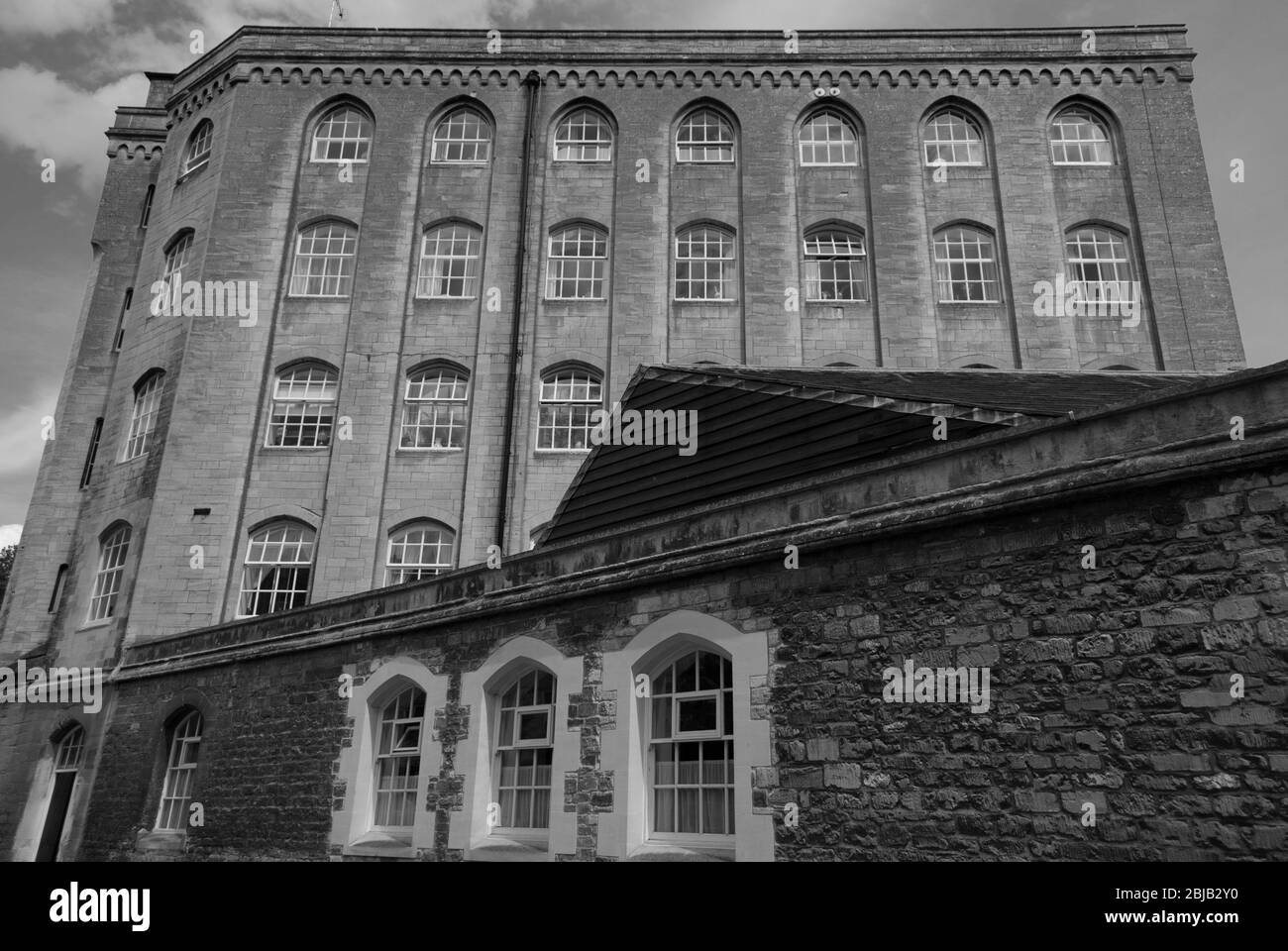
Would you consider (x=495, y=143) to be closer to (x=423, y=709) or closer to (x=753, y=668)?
(x=423, y=709)

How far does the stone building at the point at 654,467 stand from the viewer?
623 cm

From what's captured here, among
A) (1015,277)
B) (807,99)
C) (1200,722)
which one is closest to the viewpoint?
(1200,722)

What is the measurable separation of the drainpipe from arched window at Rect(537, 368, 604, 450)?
2.21 feet

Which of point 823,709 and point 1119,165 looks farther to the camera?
point 1119,165

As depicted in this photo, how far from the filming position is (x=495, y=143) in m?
22.8

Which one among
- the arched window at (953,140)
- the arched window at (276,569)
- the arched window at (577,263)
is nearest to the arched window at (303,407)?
the arched window at (276,569)

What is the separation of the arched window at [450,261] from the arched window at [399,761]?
41.3ft

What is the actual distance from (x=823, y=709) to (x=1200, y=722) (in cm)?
261

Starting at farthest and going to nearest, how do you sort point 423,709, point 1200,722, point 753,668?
point 423,709
point 753,668
point 1200,722

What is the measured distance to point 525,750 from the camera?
32.0 feet

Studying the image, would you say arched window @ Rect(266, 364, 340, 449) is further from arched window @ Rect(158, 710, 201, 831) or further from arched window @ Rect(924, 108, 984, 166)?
arched window @ Rect(924, 108, 984, 166)

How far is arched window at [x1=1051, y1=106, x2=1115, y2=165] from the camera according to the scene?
2177 centimetres

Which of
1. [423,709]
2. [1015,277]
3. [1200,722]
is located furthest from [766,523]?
[1015,277]

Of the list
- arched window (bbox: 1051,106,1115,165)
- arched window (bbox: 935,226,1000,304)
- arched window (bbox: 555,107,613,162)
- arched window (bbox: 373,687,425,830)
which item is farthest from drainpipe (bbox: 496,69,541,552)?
arched window (bbox: 1051,106,1115,165)
